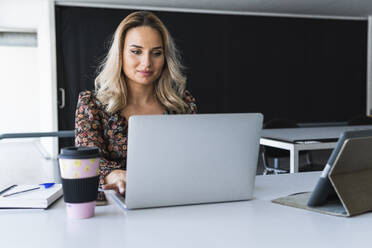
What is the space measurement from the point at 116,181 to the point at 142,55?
59 centimetres

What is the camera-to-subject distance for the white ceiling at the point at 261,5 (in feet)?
22.1

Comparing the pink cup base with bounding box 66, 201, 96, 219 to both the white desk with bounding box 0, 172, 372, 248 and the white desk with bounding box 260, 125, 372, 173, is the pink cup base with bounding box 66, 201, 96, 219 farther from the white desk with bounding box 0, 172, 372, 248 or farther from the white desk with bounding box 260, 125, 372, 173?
the white desk with bounding box 260, 125, 372, 173

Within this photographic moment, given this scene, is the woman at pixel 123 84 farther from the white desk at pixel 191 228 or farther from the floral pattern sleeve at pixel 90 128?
the white desk at pixel 191 228

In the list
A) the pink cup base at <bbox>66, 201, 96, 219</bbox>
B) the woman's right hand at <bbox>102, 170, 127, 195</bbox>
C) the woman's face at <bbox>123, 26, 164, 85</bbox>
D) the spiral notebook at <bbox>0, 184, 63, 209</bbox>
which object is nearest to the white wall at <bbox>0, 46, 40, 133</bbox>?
the woman's face at <bbox>123, 26, 164, 85</bbox>

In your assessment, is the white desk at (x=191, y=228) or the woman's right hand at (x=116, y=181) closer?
the white desk at (x=191, y=228)

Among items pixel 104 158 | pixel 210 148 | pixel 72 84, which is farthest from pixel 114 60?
pixel 72 84

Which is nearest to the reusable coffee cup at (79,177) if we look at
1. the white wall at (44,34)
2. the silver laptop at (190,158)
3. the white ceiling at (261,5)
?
the silver laptop at (190,158)

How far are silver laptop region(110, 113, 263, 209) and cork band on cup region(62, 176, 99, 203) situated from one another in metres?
0.10

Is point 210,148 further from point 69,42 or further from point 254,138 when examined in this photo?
point 69,42

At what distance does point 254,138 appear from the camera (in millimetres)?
1260

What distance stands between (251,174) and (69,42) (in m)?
6.03

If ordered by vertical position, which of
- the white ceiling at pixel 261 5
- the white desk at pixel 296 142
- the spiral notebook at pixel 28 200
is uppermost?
the white ceiling at pixel 261 5

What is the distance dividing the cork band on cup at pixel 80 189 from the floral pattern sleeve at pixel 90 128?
58 centimetres

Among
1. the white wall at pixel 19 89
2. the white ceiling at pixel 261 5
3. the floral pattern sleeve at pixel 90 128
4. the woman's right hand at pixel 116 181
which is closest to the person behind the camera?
the woman's right hand at pixel 116 181
